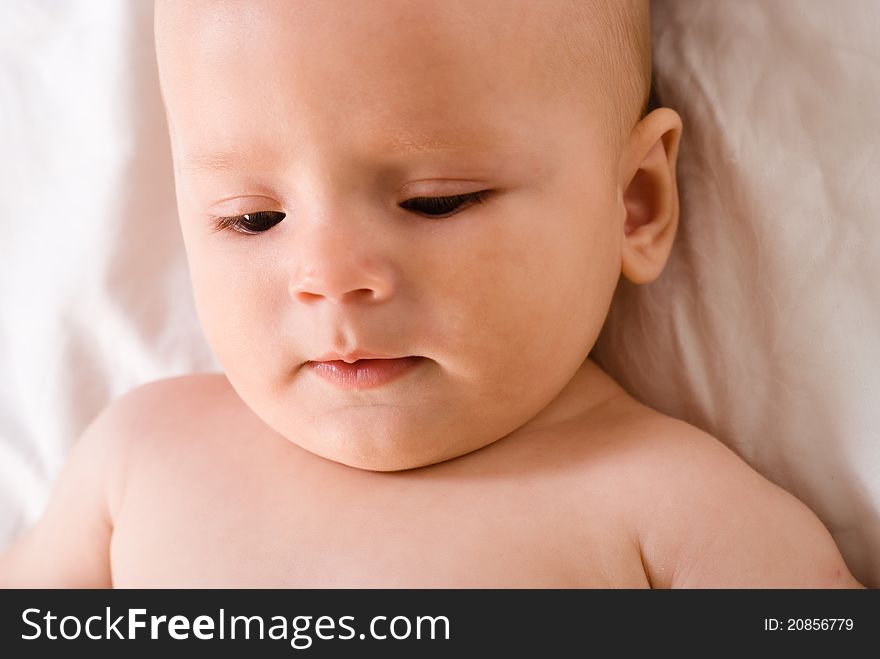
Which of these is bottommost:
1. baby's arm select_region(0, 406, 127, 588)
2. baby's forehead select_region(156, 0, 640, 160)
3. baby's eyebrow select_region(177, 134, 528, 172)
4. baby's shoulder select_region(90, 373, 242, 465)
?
baby's arm select_region(0, 406, 127, 588)

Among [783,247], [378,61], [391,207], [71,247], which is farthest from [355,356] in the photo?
[71,247]

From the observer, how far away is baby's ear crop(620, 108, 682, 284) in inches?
48.8

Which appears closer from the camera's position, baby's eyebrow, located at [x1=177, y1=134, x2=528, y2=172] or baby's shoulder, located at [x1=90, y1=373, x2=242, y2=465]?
baby's eyebrow, located at [x1=177, y1=134, x2=528, y2=172]

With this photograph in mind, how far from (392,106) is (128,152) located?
63 cm

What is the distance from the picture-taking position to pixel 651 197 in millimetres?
1277

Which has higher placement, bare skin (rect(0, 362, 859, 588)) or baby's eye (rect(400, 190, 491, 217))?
baby's eye (rect(400, 190, 491, 217))

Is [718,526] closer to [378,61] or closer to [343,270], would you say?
[343,270]

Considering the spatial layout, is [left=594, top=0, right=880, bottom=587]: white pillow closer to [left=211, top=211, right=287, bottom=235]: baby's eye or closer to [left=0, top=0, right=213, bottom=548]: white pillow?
[left=211, top=211, right=287, bottom=235]: baby's eye

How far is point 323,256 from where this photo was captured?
1.05 meters

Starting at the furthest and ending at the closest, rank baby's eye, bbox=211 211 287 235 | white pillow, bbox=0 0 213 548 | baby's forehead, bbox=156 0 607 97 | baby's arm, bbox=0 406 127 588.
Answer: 1. white pillow, bbox=0 0 213 548
2. baby's arm, bbox=0 406 127 588
3. baby's eye, bbox=211 211 287 235
4. baby's forehead, bbox=156 0 607 97

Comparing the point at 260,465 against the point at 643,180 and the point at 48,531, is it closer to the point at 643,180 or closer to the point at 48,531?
the point at 48,531

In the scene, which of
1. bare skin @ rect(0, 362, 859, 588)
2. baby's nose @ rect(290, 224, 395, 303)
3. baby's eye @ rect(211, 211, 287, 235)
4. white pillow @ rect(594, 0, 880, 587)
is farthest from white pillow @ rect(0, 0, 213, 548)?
white pillow @ rect(594, 0, 880, 587)
